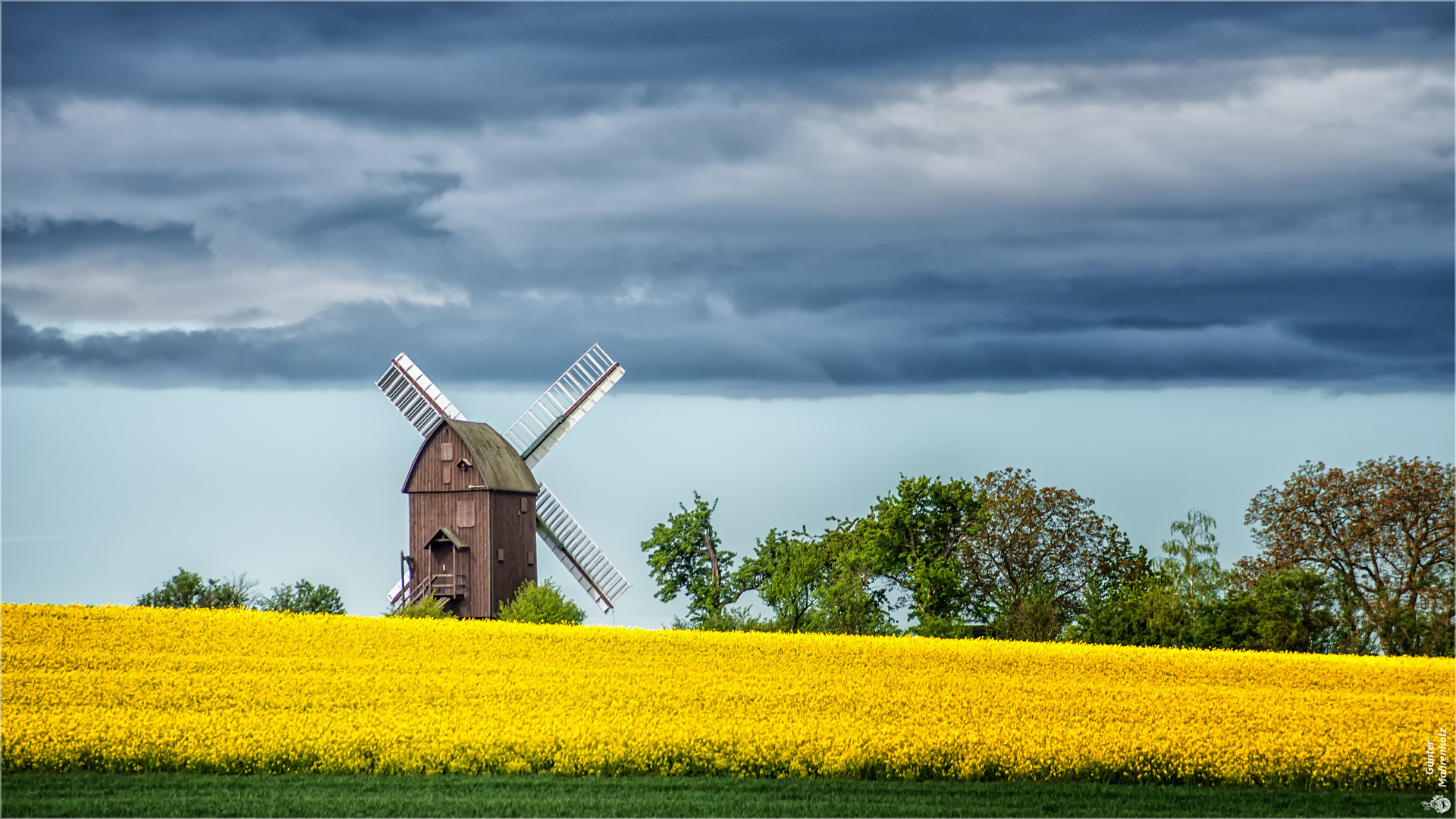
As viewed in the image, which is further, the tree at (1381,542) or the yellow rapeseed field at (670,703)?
the tree at (1381,542)

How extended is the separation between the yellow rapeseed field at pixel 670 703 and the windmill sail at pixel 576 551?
1528 cm

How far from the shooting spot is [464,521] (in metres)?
42.2

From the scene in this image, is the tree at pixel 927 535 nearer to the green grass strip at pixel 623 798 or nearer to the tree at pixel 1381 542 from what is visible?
the tree at pixel 1381 542

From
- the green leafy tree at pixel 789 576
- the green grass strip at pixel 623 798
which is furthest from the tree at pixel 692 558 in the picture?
the green grass strip at pixel 623 798

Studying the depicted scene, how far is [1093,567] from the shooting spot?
47.0 m

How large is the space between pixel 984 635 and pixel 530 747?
27028 millimetres

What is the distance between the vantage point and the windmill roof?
4256 cm

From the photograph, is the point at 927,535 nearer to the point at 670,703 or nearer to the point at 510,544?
the point at 510,544

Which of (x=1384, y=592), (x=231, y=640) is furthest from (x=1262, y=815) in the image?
(x=1384, y=592)

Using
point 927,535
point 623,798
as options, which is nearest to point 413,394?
point 927,535

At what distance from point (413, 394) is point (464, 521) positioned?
8.17 metres

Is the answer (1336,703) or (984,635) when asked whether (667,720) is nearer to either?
(1336,703)

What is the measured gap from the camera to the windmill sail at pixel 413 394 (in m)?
48.2

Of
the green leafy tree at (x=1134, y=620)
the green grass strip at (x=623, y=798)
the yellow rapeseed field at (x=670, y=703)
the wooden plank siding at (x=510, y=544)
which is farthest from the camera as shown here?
the wooden plank siding at (x=510, y=544)
